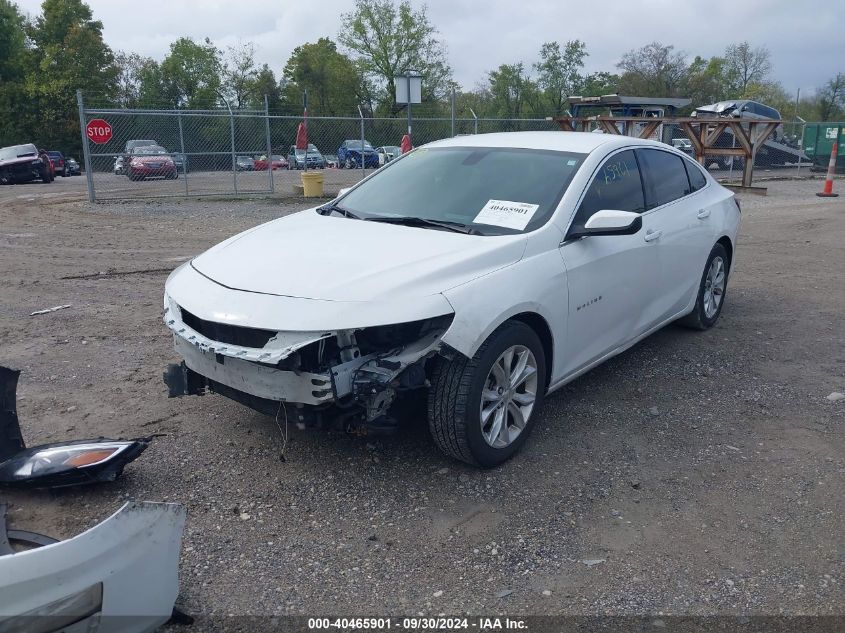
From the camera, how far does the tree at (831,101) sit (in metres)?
49.1

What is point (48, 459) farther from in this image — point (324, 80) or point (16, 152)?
point (324, 80)

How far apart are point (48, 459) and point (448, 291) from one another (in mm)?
1991

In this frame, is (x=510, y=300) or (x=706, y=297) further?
(x=706, y=297)

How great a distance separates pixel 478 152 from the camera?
16.0 ft

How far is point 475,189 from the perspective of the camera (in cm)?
448

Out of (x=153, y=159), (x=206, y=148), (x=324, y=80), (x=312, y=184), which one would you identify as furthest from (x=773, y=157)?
(x=324, y=80)

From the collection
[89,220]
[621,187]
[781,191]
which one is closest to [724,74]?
[781,191]

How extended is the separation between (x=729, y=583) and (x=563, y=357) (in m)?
1.52

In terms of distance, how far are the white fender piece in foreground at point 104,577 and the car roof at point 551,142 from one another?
3312 mm

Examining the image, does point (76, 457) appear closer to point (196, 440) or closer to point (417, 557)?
point (196, 440)

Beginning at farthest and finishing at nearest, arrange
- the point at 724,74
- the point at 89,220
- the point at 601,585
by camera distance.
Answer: the point at 724,74
the point at 89,220
the point at 601,585

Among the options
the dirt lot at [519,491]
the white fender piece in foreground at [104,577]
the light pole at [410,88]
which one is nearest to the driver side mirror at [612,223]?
the dirt lot at [519,491]

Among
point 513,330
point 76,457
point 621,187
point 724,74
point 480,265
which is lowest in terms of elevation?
point 76,457

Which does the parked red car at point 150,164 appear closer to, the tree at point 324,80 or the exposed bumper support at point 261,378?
the exposed bumper support at point 261,378
